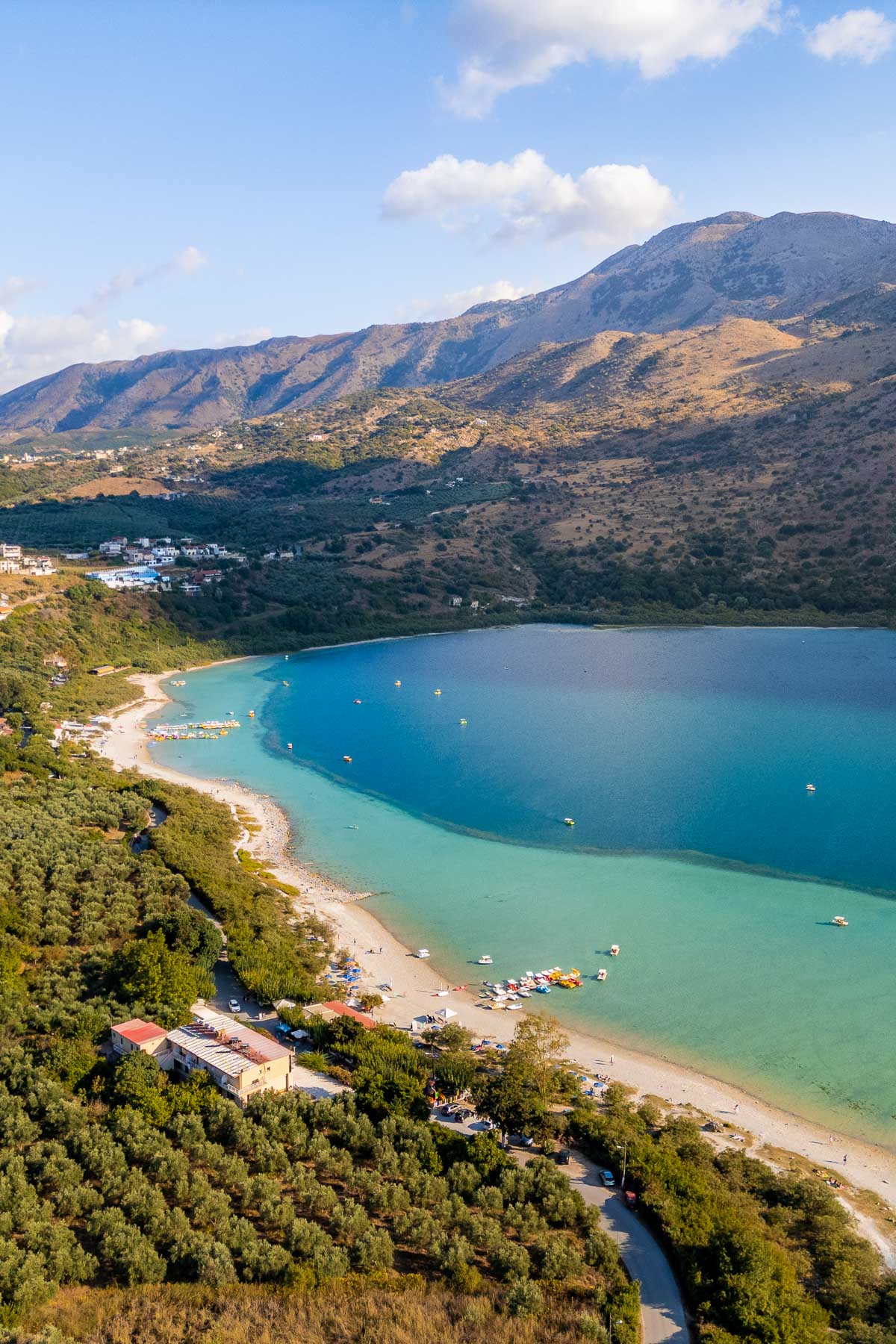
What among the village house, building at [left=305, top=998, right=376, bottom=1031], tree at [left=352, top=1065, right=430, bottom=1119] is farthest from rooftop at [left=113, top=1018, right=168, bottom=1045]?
the village house

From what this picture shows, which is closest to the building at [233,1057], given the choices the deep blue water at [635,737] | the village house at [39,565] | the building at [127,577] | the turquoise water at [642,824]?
the turquoise water at [642,824]

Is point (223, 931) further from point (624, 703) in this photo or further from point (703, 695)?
point (703, 695)

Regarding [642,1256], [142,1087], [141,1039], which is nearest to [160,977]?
[141,1039]

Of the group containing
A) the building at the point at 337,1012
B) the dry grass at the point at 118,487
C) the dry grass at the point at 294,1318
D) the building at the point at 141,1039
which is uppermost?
the dry grass at the point at 118,487

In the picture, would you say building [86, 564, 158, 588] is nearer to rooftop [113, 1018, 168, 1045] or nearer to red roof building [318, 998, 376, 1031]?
red roof building [318, 998, 376, 1031]

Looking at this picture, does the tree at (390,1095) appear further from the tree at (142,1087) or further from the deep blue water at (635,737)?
the deep blue water at (635,737)

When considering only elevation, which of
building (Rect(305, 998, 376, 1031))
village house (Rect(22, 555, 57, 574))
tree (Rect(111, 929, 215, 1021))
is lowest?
building (Rect(305, 998, 376, 1031))

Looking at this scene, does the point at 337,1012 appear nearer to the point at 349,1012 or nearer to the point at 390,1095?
the point at 349,1012
